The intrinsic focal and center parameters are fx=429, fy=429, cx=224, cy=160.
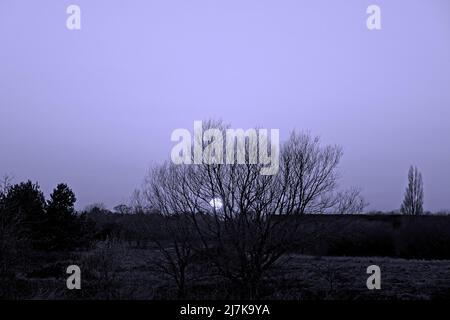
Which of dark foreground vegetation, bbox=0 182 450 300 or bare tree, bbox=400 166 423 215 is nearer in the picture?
dark foreground vegetation, bbox=0 182 450 300

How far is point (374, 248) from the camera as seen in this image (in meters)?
37.0

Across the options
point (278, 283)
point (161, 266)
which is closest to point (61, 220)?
point (161, 266)

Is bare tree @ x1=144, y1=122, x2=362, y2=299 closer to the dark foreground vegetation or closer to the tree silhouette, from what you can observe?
the dark foreground vegetation

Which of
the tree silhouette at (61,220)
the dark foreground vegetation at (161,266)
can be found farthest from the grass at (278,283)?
the tree silhouette at (61,220)

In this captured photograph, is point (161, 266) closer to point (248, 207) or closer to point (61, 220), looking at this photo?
point (248, 207)

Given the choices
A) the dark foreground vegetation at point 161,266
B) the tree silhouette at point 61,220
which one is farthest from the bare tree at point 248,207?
the tree silhouette at point 61,220

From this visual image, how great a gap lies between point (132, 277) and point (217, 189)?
804 cm

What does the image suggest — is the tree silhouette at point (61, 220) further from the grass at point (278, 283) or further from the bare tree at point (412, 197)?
the bare tree at point (412, 197)

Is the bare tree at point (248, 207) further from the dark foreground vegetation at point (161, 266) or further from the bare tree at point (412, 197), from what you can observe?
the bare tree at point (412, 197)

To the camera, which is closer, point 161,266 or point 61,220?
point 161,266

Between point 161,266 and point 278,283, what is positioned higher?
point 161,266

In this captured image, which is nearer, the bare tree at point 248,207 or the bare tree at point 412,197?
the bare tree at point 248,207

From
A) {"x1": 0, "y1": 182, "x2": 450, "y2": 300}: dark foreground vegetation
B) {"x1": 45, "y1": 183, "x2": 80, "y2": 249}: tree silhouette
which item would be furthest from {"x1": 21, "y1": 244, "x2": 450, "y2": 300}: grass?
{"x1": 45, "y1": 183, "x2": 80, "y2": 249}: tree silhouette
